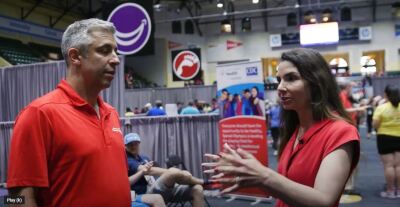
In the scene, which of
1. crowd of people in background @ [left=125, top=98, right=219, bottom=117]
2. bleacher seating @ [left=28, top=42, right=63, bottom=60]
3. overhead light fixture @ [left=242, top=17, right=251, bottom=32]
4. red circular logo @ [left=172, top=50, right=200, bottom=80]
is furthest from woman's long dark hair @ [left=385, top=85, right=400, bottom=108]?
overhead light fixture @ [left=242, top=17, right=251, bottom=32]

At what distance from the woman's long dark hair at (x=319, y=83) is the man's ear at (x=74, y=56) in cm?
80

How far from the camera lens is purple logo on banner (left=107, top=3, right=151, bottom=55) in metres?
3.82

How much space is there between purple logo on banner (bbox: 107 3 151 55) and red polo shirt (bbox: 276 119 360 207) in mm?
2561

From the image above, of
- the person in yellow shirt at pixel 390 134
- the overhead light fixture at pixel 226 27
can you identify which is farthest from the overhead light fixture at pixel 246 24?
the person in yellow shirt at pixel 390 134

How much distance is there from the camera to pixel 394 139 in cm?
579

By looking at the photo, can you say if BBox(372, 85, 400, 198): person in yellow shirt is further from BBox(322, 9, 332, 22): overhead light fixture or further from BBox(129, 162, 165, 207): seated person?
BBox(322, 9, 332, 22): overhead light fixture

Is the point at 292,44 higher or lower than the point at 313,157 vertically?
higher

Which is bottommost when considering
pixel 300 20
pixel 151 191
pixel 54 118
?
pixel 151 191

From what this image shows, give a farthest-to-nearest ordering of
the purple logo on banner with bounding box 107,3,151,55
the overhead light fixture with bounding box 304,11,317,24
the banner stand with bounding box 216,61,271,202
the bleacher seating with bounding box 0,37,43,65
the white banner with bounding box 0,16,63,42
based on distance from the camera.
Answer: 1. the overhead light fixture with bounding box 304,11,317,24
2. the white banner with bounding box 0,16,63,42
3. the bleacher seating with bounding box 0,37,43,65
4. the banner stand with bounding box 216,61,271,202
5. the purple logo on banner with bounding box 107,3,151,55

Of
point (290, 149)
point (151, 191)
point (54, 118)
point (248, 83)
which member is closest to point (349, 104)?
point (248, 83)

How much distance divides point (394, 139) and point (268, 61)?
2273 cm

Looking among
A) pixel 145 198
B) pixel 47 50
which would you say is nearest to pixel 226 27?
pixel 47 50

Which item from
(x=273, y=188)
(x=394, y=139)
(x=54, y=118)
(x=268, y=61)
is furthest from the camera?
(x=268, y=61)

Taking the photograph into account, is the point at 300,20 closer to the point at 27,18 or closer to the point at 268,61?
the point at 268,61
